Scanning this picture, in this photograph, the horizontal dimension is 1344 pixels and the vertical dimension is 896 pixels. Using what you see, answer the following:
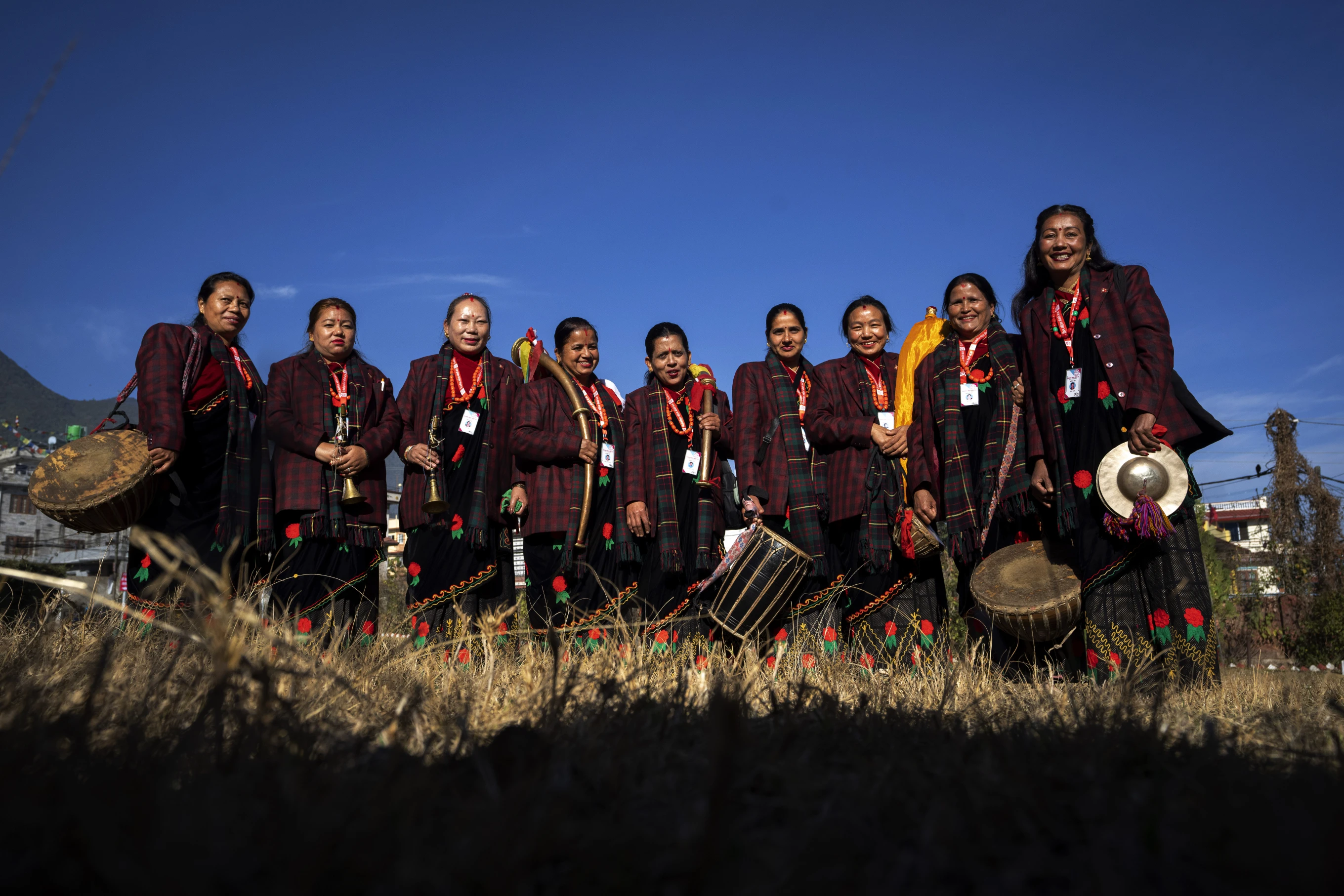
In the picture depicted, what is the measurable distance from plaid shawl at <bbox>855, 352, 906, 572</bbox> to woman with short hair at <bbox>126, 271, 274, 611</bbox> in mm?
3136

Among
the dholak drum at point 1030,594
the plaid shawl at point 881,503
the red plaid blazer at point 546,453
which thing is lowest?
the dholak drum at point 1030,594

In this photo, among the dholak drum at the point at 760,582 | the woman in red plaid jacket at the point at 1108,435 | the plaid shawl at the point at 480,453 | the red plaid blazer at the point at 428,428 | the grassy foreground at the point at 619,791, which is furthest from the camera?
the red plaid blazer at the point at 428,428

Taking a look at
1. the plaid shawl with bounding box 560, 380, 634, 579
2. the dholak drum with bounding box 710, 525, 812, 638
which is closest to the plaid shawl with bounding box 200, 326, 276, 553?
the plaid shawl with bounding box 560, 380, 634, 579

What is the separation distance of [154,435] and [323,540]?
965 mm

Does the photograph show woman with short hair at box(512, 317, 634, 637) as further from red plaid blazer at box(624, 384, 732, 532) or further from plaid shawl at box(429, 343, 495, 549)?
plaid shawl at box(429, 343, 495, 549)

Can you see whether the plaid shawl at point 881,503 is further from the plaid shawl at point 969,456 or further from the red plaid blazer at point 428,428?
the red plaid blazer at point 428,428

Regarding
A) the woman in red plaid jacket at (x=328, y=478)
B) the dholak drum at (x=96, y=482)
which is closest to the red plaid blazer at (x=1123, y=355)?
the woman in red plaid jacket at (x=328, y=478)

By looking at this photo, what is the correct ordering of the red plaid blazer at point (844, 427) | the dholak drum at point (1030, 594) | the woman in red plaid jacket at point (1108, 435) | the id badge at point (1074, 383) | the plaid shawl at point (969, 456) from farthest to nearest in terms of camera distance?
the red plaid blazer at point (844, 427) < the plaid shawl at point (969, 456) < the id badge at point (1074, 383) < the dholak drum at point (1030, 594) < the woman in red plaid jacket at point (1108, 435)

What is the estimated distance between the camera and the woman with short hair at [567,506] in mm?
5027

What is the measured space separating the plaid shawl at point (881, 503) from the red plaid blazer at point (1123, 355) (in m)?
0.78

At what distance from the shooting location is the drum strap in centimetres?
426

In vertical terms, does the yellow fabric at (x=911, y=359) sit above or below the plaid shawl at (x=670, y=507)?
above

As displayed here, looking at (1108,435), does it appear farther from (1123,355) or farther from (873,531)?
(873,531)

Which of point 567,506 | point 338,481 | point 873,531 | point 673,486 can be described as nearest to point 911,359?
point 873,531
